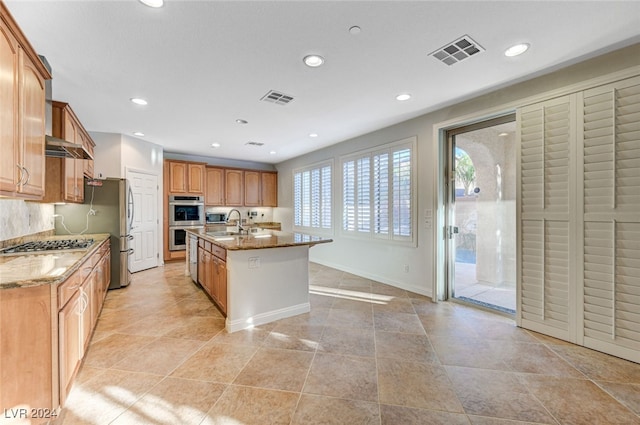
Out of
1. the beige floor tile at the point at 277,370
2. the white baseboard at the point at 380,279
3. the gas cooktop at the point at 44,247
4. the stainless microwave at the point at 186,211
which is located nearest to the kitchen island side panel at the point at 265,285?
the beige floor tile at the point at 277,370

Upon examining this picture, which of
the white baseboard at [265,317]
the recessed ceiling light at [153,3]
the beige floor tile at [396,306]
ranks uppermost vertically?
the recessed ceiling light at [153,3]

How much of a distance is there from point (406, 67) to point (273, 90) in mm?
1422

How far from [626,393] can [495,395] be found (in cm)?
91

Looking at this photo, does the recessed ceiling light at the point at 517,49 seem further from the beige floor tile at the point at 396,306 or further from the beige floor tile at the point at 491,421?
the beige floor tile at the point at 396,306

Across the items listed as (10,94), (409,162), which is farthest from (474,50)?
(10,94)

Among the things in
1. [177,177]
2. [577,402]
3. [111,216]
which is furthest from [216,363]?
[177,177]

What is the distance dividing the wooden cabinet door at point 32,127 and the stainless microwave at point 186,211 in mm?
4146

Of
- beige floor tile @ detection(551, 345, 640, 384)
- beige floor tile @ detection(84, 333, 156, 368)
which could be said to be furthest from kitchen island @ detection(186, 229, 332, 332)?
beige floor tile @ detection(551, 345, 640, 384)

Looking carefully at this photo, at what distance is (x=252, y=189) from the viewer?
24.7ft

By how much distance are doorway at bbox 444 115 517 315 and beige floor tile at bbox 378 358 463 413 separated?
179 cm

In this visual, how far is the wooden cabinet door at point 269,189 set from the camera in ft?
25.2

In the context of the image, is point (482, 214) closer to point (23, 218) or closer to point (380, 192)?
point (380, 192)

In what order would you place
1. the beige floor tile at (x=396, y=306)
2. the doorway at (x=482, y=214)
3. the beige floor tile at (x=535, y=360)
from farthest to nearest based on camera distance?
the beige floor tile at (x=396, y=306)
the doorway at (x=482, y=214)
the beige floor tile at (x=535, y=360)

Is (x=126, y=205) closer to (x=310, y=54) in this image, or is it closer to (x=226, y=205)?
(x=226, y=205)
